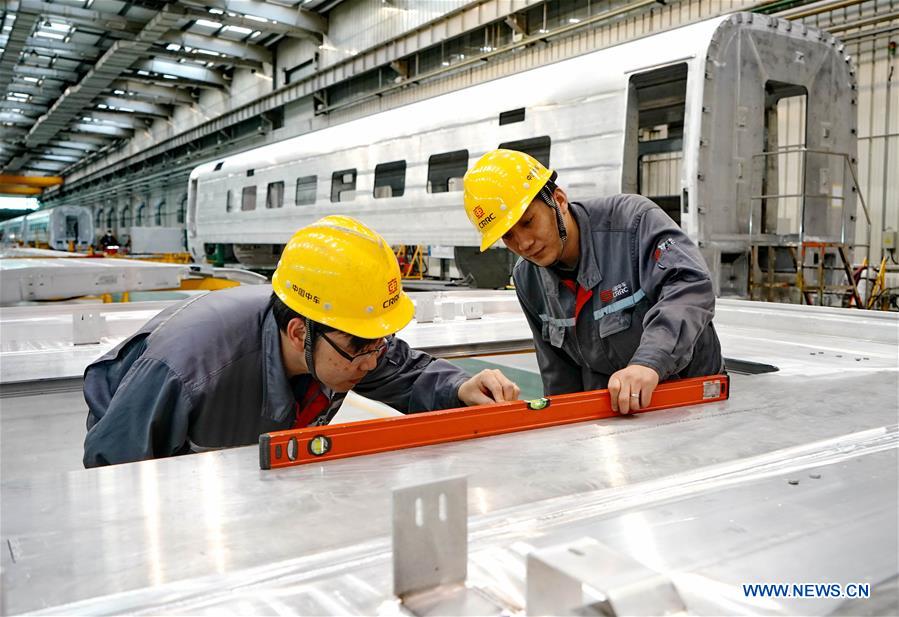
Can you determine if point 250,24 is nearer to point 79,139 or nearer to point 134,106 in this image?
point 134,106

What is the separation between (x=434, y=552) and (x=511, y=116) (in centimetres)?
619

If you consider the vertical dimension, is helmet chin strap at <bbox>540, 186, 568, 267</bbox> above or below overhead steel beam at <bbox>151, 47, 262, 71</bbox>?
below

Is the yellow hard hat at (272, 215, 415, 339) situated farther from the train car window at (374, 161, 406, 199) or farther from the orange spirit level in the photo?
the train car window at (374, 161, 406, 199)

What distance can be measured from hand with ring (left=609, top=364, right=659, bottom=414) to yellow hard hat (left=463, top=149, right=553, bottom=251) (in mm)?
689

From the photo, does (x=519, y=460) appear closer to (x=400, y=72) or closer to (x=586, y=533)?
(x=586, y=533)

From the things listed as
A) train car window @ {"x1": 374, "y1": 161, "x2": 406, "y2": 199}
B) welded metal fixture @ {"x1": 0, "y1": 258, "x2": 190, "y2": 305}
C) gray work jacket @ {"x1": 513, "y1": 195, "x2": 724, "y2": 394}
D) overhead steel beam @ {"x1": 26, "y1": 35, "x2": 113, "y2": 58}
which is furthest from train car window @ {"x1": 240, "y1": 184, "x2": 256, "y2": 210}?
gray work jacket @ {"x1": 513, "y1": 195, "x2": 724, "y2": 394}

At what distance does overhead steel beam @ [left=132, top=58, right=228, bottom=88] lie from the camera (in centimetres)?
1791

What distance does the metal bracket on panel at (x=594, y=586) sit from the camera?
30.0 inches

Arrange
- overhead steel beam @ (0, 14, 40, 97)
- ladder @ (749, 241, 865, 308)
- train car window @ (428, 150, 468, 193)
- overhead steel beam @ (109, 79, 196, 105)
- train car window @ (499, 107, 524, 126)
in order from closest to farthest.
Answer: ladder @ (749, 241, 865, 308) → train car window @ (499, 107, 524, 126) → train car window @ (428, 150, 468, 193) → overhead steel beam @ (0, 14, 40, 97) → overhead steel beam @ (109, 79, 196, 105)

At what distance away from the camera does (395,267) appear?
1.82 m

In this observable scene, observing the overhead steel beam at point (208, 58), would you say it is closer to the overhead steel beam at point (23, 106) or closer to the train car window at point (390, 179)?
the overhead steel beam at point (23, 106)

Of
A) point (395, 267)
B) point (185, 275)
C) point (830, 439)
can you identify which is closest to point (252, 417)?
point (395, 267)

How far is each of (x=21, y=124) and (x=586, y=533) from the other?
30.0 m

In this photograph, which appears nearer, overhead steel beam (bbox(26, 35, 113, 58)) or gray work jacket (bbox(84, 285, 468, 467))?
gray work jacket (bbox(84, 285, 468, 467))
